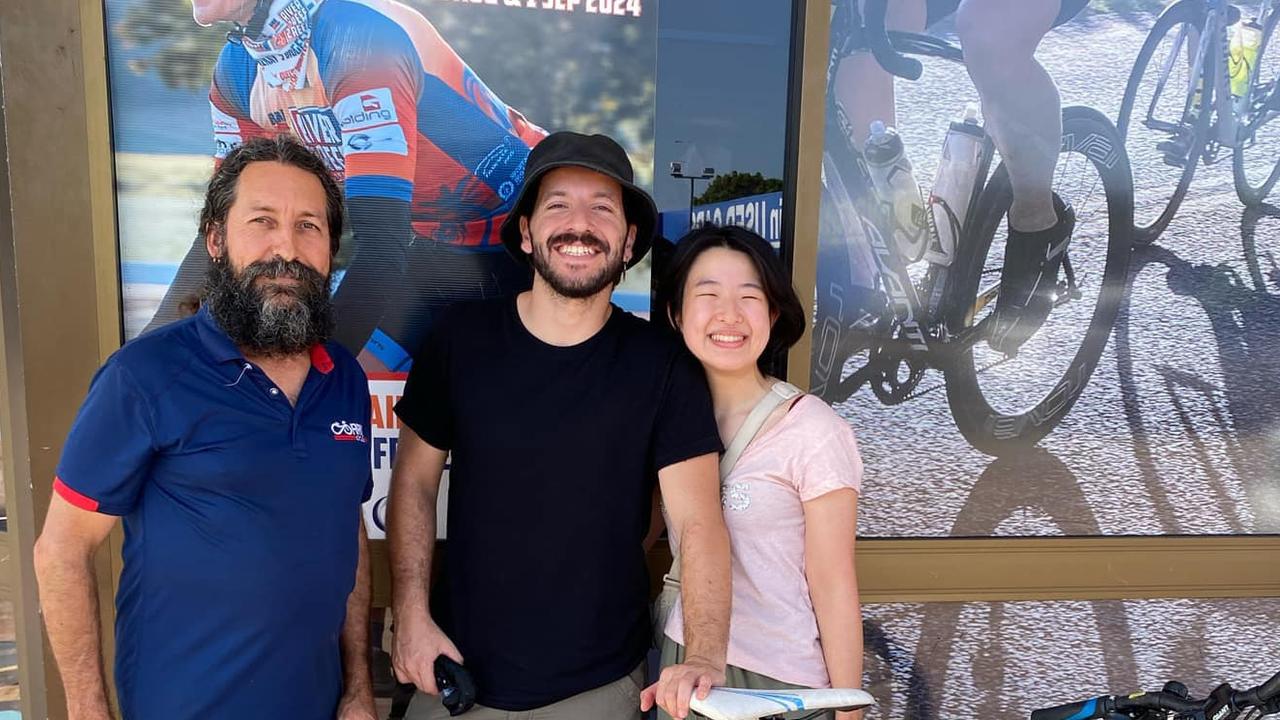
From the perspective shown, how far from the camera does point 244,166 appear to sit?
1.55 metres

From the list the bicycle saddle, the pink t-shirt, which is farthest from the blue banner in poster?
the bicycle saddle

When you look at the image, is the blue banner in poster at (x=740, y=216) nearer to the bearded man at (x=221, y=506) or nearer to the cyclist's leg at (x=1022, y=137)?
the cyclist's leg at (x=1022, y=137)

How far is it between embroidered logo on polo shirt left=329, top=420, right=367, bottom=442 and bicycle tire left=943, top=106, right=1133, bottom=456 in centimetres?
175

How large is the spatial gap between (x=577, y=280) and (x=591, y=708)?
3.02 ft

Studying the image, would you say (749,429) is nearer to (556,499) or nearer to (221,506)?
(556,499)

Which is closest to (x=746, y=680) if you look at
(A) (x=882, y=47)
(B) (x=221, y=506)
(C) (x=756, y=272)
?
(C) (x=756, y=272)

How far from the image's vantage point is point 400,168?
2123mm

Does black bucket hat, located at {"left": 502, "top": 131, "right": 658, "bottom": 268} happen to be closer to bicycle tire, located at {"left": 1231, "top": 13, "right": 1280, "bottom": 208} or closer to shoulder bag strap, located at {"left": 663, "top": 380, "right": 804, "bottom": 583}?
shoulder bag strap, located at {"left": 663, "top": 380, "right": 804, "bottom": 583}

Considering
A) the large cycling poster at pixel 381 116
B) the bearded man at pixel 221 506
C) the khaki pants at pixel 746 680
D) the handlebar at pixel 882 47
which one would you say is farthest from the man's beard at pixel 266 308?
the handlebar at pixel 882 47

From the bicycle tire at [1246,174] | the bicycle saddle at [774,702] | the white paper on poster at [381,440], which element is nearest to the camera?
the bicycle saddle at [774,702]

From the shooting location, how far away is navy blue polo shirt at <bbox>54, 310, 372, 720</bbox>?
133 cm

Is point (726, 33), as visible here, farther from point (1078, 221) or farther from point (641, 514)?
point (641, 514)

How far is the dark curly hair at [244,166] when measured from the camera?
1.55 m

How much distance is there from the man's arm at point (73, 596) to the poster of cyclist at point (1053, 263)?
6.04ft
